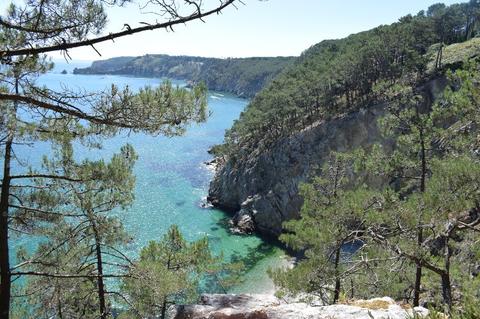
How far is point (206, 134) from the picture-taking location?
83188 mm

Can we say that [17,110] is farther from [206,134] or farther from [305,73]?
[206,134]

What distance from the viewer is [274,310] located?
9.12 meters

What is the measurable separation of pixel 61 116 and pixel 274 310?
236 inches

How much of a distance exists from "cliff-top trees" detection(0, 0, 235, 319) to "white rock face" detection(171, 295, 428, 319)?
3243mm

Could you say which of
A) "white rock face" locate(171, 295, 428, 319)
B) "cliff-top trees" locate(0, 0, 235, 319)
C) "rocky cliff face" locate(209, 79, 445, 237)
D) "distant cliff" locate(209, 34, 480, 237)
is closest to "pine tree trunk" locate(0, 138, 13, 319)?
"cliff-top trees" locate(0, 0, 235, 319)

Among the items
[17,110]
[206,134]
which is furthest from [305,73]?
[17,110]

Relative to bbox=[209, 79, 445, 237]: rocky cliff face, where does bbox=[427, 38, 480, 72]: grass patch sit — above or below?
above

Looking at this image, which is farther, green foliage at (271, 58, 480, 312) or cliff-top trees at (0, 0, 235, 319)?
green foliage at (271, 58, 480, 312)

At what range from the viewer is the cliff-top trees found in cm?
618

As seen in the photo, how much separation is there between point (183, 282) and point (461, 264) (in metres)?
7.86

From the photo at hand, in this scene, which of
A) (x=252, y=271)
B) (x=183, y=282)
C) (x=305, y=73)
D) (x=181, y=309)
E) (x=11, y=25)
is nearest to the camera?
(x=11, y=25)

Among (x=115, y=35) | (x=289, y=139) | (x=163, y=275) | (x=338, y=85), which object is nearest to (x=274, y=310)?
(x=163, y=275)

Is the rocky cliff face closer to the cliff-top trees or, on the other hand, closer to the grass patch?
the grass patch

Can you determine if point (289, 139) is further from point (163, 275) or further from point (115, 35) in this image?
point (115, 35)
